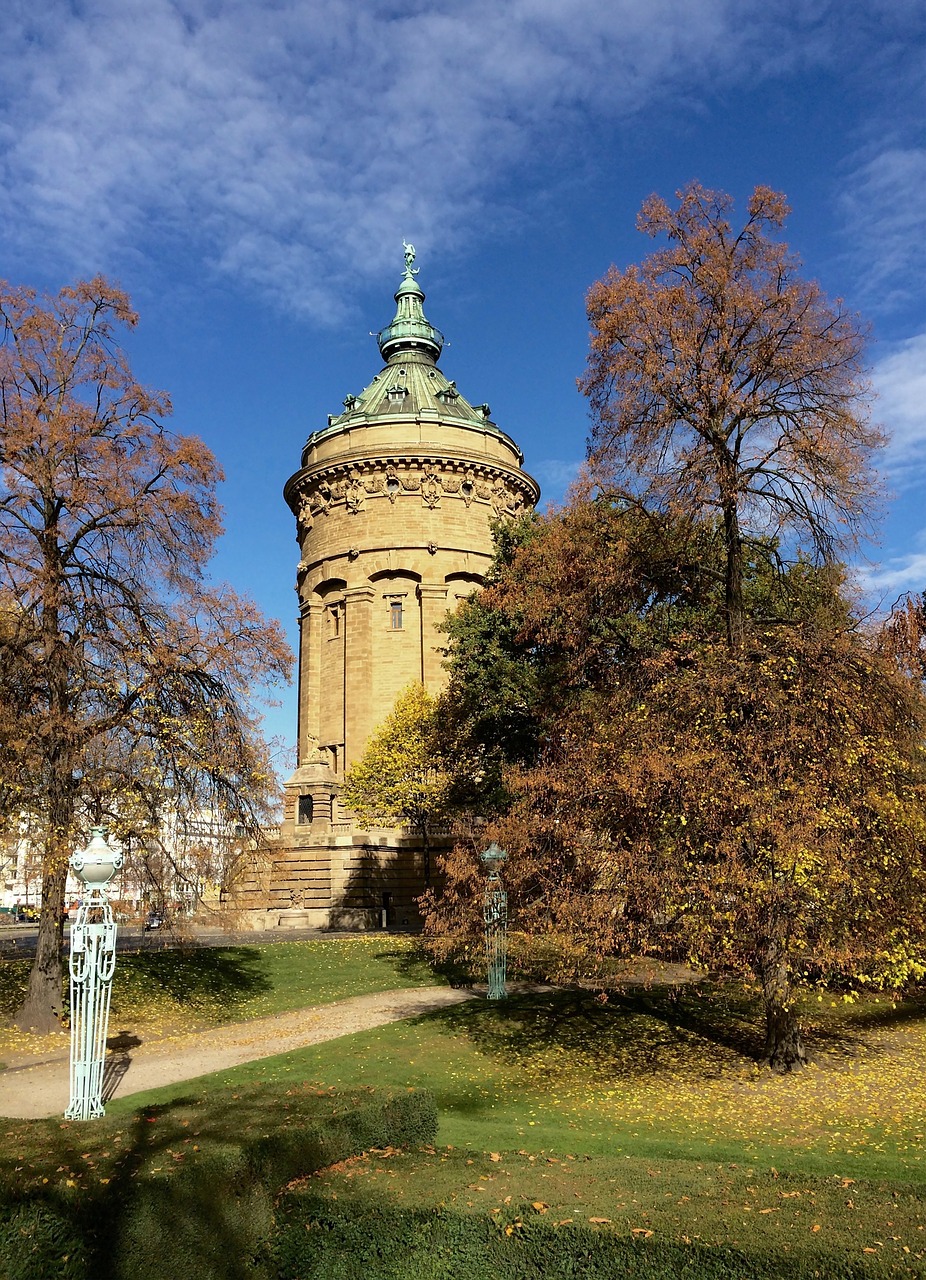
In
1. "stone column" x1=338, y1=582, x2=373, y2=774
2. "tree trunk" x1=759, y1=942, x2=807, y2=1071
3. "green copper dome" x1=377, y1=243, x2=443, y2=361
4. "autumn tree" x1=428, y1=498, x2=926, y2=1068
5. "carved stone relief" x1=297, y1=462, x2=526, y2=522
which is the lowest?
"tree trunk" x1=759, y1=942, x2=807, y2=1071

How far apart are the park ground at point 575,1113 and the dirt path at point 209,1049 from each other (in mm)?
249

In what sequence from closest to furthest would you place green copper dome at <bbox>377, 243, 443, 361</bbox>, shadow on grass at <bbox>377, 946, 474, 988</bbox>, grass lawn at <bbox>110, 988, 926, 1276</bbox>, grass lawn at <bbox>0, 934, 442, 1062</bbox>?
grass lawn at <bbox>110, 988, 926, 1276</bbox> → grass lawn at <bbox>0, 934, 442, 1062</bbox> → shadow on grass at <bbox>377, 946, 474, 988</bbox> → green copper dome at <bbox>377, 243, 443, 361</bbox>

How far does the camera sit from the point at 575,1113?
1238cm

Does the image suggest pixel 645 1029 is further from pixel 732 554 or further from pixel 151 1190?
pixel 151 1190

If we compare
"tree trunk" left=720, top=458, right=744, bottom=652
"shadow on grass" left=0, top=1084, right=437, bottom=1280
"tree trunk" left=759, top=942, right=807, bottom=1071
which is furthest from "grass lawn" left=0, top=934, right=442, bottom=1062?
"tree trunk" left=720, top=458, right=744, bottom=652

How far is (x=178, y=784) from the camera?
58.0 ft

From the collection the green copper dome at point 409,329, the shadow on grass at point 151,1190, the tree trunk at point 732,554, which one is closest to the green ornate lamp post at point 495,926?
the tree trunk at point 732,554

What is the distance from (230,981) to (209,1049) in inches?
262

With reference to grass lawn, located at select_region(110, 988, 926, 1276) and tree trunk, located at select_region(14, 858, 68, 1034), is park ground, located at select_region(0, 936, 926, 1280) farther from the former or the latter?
tree trunk, located at select_region(14, 858, 68, 1034)

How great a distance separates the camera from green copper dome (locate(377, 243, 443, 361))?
58.7 metres

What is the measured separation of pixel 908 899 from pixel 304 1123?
339 inches

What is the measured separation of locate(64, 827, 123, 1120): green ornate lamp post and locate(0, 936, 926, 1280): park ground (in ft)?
3.18

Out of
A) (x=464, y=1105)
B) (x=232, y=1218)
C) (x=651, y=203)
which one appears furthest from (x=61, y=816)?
(x=651, y=203)

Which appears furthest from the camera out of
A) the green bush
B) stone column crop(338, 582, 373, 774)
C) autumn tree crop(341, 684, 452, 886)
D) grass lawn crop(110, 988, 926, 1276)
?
stone column crop(338, 582, 373, 774)
